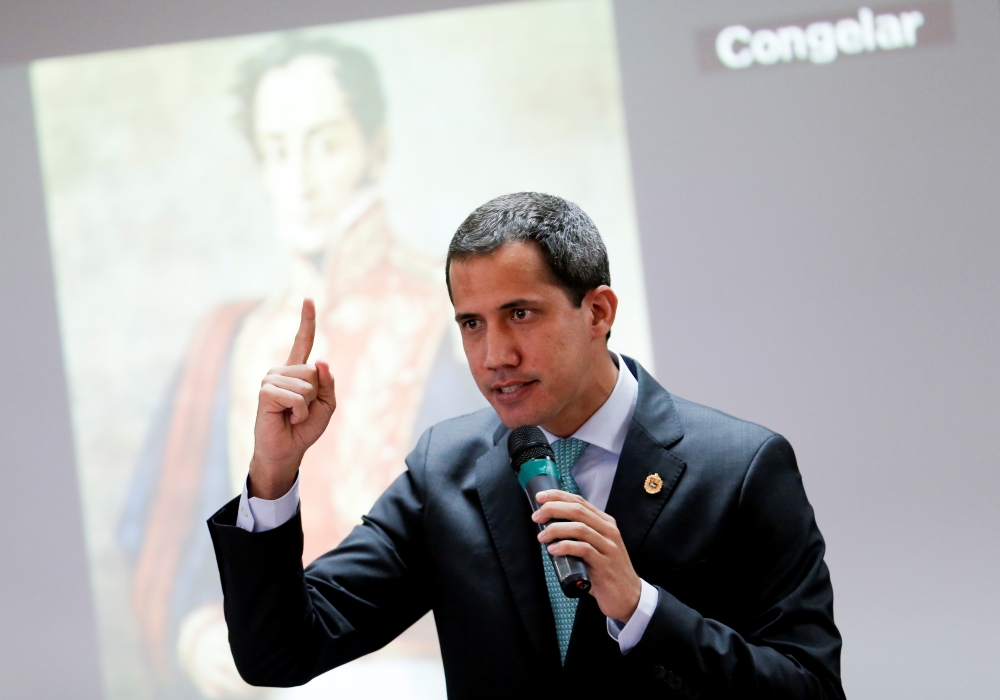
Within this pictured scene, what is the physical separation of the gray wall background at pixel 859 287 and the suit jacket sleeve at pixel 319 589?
2.00m

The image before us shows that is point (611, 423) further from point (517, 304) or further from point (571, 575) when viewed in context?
point (571, 575)

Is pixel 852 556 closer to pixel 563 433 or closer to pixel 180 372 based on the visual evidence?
pixel 563 433

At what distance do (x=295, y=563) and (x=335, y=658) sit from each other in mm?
286

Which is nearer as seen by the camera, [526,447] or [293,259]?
[526,447]

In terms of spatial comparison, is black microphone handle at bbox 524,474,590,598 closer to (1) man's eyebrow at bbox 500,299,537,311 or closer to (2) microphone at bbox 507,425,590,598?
(2) microphone at bbox 507,425,590,598

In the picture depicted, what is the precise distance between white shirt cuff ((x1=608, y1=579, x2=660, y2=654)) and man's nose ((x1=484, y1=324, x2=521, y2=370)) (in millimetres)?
480

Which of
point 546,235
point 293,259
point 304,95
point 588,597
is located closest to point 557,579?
point 588,597

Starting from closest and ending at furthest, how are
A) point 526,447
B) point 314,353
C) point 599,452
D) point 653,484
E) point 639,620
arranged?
point 639,620 < point 526,447 < point 653,484 < point 599,452 < point 314,353

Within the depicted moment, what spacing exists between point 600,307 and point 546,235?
218mm

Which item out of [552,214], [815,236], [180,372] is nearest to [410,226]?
[180,372]

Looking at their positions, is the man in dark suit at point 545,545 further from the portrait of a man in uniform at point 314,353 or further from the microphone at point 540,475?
the portrait of a man in uniform at point 314,353

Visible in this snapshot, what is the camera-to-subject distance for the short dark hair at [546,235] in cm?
196

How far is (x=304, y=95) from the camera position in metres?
4.05

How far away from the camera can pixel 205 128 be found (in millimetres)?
4094
